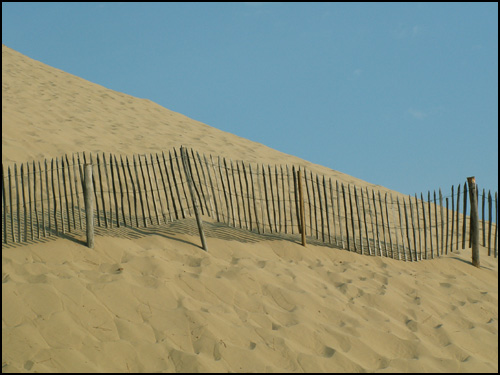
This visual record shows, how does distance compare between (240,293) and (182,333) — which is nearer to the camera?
(182,333)

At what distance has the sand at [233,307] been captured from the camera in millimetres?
4668

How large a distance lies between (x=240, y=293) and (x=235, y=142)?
34.4ft

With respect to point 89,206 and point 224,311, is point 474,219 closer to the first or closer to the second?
point 224,311

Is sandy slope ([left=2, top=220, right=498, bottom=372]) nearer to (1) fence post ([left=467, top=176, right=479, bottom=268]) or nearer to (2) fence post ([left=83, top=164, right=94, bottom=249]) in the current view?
(2) fence post ([left=83, top=164, right=94, bottom=249])

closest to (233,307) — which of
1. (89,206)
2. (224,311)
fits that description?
(224,311)

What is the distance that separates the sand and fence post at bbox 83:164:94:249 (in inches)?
5.9

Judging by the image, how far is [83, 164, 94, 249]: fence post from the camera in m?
6.27

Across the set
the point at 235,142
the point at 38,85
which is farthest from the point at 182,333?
the point at 38,85

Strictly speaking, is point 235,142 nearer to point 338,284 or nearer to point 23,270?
point 338,284

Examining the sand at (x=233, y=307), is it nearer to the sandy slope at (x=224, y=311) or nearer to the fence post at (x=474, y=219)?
the sandy slope at (x=224, y=311)

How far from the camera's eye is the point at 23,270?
221 inches

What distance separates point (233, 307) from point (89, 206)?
2220 millimetres

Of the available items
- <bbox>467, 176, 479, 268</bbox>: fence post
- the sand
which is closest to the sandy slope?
the sand

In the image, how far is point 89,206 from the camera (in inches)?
249
